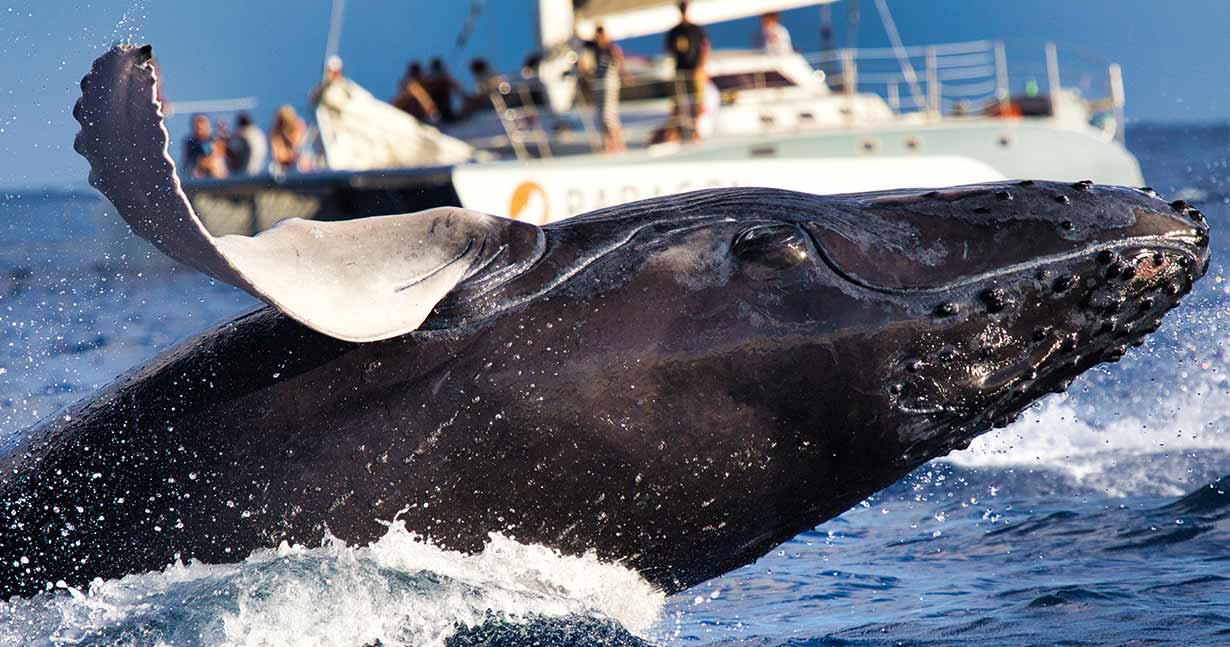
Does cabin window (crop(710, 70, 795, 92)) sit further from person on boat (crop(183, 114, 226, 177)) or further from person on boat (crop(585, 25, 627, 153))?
person on boat (crop(183, 114, 226, 177))

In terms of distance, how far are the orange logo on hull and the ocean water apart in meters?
10.2

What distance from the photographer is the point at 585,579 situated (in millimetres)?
5930

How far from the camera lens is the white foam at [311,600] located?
5402mm

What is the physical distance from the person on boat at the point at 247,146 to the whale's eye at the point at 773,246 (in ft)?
113

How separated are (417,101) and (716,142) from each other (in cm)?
1162

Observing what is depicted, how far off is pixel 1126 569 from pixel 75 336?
→ 17.0 meters

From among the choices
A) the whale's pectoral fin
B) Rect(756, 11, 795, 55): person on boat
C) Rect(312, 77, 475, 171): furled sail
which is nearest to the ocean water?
the whale's pectoral fin

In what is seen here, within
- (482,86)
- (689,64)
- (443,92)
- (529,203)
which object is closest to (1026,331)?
(529,203)

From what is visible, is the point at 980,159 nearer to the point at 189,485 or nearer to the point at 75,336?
the point at 75,336

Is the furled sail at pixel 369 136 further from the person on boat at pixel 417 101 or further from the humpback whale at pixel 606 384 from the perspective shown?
the humpback whale at pixel 606 384

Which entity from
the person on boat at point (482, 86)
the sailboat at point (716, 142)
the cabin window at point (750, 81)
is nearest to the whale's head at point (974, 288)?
the sailboat at point (716, 142)

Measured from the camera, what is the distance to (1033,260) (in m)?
5.73

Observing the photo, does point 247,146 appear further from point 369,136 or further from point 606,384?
point 606,384

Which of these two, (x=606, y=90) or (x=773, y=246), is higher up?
(x=606, y=90)
